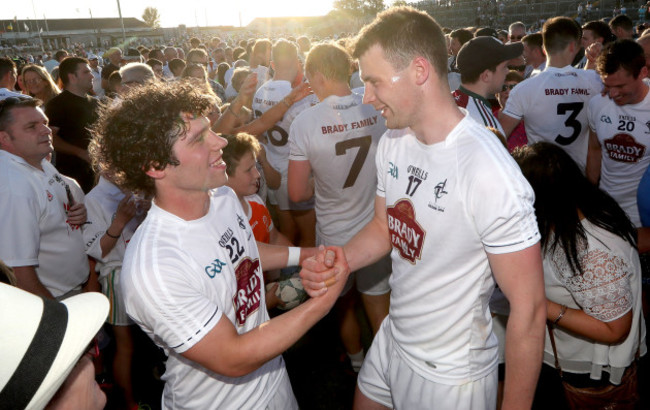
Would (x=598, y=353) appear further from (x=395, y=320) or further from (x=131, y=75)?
(x=131, y=75)

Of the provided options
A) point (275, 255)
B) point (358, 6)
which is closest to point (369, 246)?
point (275, 255)

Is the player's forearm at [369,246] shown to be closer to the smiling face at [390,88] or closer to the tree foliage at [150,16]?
the smiling face at [390,88]

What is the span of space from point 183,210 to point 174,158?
0.26 meters

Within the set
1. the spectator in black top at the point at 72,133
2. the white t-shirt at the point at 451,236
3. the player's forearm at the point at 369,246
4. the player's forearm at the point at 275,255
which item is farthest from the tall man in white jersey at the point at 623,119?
the spectator in black top at the point at 72,133

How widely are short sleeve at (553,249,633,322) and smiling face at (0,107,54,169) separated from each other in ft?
12.7

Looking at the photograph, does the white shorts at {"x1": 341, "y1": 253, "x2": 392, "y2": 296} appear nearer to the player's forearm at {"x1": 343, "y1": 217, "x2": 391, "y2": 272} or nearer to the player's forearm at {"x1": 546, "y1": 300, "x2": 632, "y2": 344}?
the player's forearm at {"x1": 343, "y1": 217, "x2": 391, "y2": 272}

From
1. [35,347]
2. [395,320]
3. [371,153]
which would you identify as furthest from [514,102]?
[35,347]

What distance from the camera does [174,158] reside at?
2107mm

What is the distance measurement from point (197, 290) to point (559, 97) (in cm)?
464

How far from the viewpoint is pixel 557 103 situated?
4.89 meters

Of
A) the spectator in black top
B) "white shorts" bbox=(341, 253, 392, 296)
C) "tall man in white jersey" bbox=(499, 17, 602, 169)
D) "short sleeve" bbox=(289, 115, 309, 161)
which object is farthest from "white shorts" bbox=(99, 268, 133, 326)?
"tall man in white jersey" bbox=(499, 17, 602, 169)

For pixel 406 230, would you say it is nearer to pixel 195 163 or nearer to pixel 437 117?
pixel 437 117

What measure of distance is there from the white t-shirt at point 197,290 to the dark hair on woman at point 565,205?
1.60 metres

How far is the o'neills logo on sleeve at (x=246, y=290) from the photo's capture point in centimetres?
226
